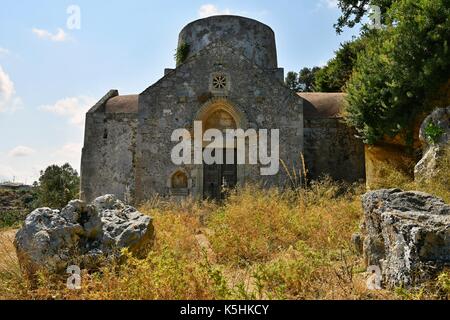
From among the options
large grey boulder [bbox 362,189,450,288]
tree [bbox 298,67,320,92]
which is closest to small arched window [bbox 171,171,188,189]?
large grey boulder [bbox 362,189,450,288]

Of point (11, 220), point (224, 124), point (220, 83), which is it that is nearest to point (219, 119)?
point (224, 124)

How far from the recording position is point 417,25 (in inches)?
322

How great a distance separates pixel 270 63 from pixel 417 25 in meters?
9.30

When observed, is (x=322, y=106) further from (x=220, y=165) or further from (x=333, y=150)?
(x=220, y=165)

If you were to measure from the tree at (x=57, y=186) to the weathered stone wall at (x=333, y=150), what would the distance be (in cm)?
925

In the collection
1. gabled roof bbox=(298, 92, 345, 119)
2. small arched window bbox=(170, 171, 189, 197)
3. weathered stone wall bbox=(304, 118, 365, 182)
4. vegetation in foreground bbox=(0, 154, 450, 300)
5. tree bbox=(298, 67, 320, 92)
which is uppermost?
tree bbox=(298, 67, 320, 92)

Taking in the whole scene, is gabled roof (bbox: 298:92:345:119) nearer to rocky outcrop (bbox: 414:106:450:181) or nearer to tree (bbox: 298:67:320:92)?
rocky outcrop (bbox: 414:106:450:181)

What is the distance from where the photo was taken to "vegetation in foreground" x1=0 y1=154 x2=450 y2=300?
10.1 feet

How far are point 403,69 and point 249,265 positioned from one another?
617cm

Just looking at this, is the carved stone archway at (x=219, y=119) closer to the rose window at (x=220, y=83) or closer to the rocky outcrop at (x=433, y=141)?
the rose window at (x=220, y=83)

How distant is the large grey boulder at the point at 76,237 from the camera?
384 centimetres

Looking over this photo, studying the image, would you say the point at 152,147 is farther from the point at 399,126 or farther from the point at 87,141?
the point at 399,126

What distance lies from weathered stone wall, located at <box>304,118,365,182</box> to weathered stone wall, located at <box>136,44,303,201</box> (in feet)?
3.83

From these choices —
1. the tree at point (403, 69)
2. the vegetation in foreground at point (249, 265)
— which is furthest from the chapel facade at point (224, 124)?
the vegetation in foreground at point (249, 265)
